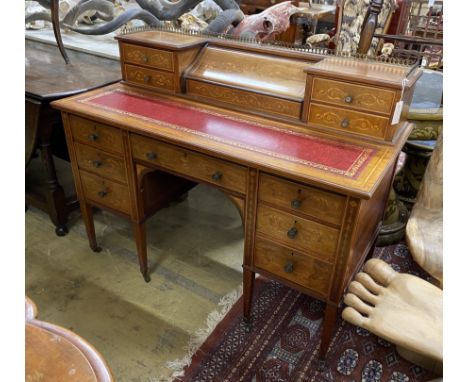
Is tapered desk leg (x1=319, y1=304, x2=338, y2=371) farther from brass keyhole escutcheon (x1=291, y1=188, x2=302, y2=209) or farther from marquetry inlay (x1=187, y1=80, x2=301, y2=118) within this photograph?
A: marquetry inlay (x1=187, y1=80, x2=301, y2=118)

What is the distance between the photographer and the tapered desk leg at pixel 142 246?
1884 mm

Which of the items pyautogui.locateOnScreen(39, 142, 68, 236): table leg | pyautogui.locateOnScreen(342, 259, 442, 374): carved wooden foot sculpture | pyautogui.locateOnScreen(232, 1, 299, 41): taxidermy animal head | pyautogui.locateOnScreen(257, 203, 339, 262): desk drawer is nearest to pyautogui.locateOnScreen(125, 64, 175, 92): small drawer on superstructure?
pyautogui.locateOnScreen(39, 142, 68, 236): table leg

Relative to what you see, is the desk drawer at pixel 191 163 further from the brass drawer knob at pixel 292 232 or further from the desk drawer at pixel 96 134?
the brass drawer knob at pixel 292 232

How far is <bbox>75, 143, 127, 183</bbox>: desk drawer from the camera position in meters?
1.71

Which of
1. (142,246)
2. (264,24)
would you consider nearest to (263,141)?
(142,246)

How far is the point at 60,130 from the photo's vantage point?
2.31 meters

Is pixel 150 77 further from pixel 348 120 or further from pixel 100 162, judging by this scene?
pixel 348 120

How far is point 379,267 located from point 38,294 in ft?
5.25

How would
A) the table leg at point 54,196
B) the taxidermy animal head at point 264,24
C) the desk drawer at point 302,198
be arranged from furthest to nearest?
the taxidermy animal head at point 264,24, the table leg at point 54,196, the desk drawer at point 302,198

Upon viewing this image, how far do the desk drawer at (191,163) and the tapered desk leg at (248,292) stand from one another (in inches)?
15.6

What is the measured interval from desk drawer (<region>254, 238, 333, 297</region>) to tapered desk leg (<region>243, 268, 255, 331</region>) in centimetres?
11

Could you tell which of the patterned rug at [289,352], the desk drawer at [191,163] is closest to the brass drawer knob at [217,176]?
the desk drawer at [191,163]

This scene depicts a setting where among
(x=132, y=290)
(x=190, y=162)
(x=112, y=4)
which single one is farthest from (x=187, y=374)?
(x=112, y=4)
